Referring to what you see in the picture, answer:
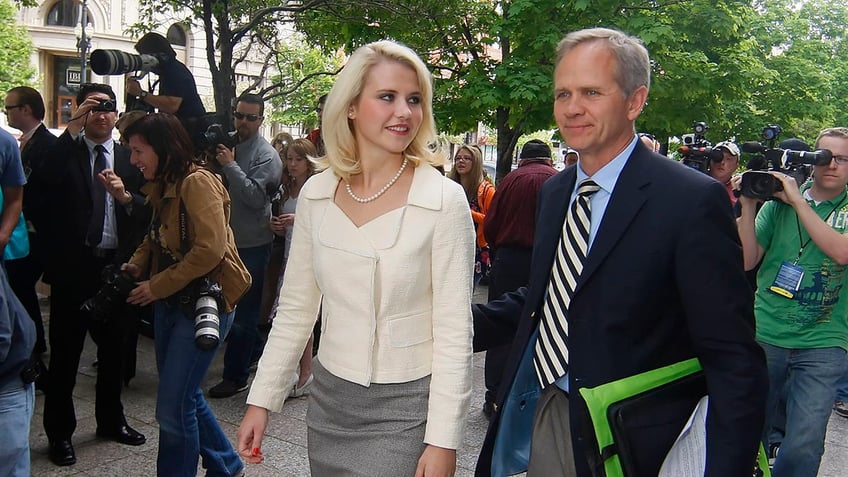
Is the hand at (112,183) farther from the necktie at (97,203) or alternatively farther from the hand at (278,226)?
the hand at (278,226)

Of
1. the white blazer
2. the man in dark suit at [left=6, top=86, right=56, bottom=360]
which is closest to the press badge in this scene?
the white blazer

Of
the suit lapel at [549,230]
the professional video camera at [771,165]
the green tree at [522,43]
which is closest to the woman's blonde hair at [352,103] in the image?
the suit lapel at [549,230]

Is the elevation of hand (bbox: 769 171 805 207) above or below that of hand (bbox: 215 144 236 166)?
above

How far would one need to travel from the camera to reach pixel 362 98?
2598 millimetres

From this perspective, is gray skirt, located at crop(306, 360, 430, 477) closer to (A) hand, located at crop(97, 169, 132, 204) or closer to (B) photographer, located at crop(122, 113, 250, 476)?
(B) photographer, located at crop(122, 113, 250, 476)

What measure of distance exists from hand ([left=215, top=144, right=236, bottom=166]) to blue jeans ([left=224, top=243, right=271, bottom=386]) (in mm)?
834

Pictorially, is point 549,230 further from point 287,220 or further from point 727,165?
point 727,165

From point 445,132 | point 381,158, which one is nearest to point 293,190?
point 381,158

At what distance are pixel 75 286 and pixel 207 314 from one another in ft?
5.35

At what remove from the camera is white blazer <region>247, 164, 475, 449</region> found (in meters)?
2.41

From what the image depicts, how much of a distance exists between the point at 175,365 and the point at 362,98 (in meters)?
1.91

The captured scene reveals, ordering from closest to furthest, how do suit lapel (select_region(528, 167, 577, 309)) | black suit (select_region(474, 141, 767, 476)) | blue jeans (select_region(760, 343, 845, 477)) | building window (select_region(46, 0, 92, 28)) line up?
black suit (select_region(474, 141, 767, 476)), suit lapel (select_region(528, 167, 577, 309)), blue jeans (select_region(760, 343, 845, 477)), building window (select_region(46, 0, 92, 28))

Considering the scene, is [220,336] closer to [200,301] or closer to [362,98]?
[200,301]

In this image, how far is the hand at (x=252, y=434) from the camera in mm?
2646
